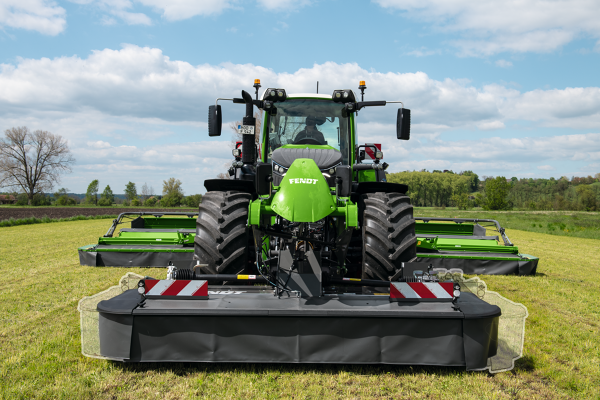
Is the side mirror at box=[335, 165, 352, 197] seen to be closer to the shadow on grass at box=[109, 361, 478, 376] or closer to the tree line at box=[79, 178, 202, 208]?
the shadow on grass at box=[109, 361, 478, 376]

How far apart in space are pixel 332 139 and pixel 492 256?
3.82m

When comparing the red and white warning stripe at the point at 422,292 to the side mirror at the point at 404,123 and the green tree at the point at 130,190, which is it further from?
the green tree at the point at 130,190

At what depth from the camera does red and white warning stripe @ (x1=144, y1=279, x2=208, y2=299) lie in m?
3.19

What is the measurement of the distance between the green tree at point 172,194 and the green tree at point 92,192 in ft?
28.7

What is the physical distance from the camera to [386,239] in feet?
13.1

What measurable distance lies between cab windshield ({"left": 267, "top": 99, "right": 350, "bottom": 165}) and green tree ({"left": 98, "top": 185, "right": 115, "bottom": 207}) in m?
49.8

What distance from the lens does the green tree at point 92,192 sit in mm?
54125

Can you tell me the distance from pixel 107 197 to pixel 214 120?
56.6m

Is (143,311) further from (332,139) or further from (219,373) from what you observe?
(332,139)

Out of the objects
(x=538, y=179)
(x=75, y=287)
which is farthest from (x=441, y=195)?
(x=75, y=287)

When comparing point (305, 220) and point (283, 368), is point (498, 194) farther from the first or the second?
point (283, 368)

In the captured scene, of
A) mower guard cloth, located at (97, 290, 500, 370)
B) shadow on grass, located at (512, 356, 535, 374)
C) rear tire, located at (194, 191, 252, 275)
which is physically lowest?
shadow on grass, located at (512, 356, 535, 374)

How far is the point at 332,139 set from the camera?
18.0ft

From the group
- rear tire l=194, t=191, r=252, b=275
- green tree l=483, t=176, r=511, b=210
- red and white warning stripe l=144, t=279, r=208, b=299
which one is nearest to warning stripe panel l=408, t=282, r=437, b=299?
red and white warning stripe l=144, t=279, r=208, b=299
